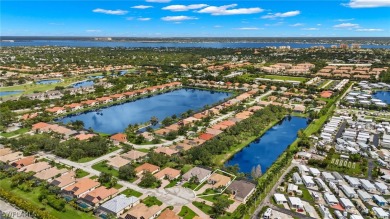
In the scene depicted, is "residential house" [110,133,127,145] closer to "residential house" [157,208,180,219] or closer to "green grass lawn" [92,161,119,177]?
"green grass lawn" [92,161,119,177]

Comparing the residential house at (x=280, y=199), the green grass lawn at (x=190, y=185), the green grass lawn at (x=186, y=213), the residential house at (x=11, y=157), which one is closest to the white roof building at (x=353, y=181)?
the residential house at (x=280, y=199)

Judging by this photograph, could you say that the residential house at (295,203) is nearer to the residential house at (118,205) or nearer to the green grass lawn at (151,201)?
the green grass lawn at (151,201)

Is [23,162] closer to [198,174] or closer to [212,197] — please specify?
[198,174]

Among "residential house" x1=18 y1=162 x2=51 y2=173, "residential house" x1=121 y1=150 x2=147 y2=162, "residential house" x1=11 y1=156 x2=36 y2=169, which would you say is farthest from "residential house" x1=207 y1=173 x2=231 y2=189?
"residential house" x1=11 y1=156 x2=36 y2=169

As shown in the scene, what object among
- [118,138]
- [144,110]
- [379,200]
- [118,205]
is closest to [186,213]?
A: [118,205]

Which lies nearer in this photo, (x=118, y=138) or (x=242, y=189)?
(x=242, y=189)

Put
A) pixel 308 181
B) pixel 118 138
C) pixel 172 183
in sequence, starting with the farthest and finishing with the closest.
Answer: pixel 118 138
pixel 172 183
pixel 308 181

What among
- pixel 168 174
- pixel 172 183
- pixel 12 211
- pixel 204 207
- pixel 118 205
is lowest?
pixel 204 207
